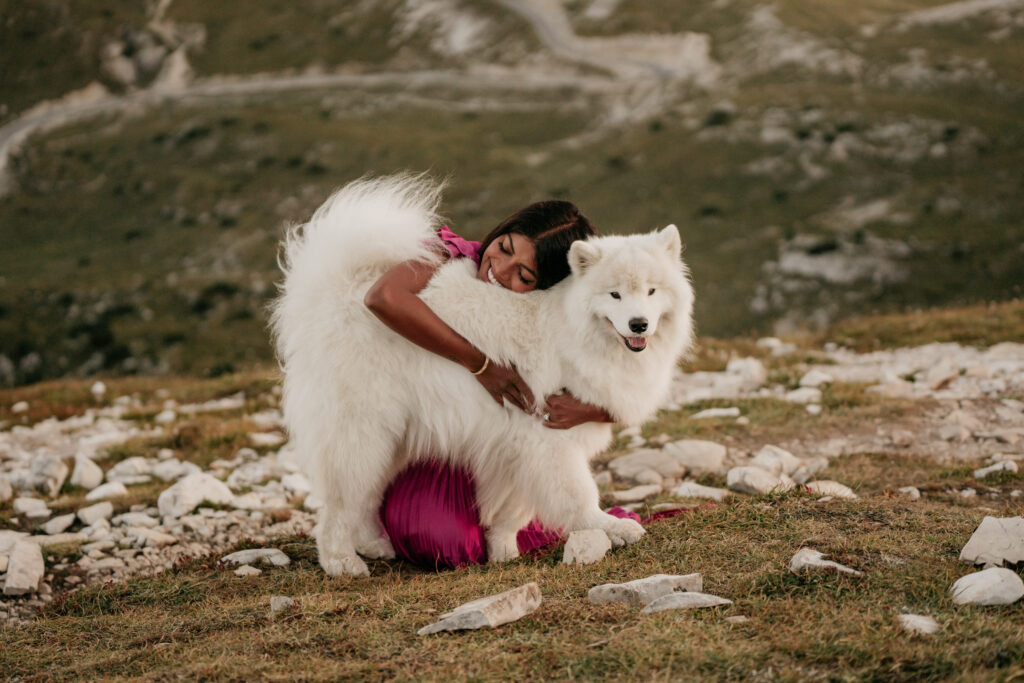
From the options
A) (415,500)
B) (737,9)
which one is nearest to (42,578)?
(415,500)

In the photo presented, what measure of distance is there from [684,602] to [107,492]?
5868 millimetres

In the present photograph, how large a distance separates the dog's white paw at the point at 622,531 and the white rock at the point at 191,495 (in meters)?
3.86

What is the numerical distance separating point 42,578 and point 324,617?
2788mm

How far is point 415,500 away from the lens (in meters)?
5.76

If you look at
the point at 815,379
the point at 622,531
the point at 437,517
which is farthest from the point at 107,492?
the point at 815,379

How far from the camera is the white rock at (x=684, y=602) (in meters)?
3.69

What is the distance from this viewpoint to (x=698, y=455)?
753 centimetres

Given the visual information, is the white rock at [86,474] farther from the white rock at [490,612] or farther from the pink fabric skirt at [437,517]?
the white rock at [490,612]

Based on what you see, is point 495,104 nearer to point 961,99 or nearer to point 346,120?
point 346,120

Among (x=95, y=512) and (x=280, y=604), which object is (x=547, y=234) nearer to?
(x=280, y=604)

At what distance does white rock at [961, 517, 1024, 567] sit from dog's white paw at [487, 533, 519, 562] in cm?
287

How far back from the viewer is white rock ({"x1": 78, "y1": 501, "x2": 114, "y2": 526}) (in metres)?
6.82

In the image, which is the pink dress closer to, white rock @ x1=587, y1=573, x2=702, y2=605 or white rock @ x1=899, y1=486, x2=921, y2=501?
white rock @ x1=587, y1=573, x2=702, y2=605

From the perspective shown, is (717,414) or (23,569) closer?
(23,569)
